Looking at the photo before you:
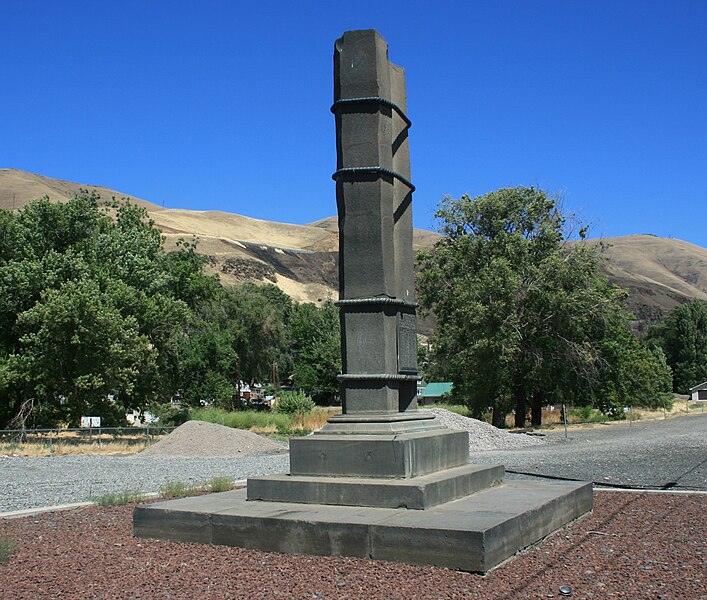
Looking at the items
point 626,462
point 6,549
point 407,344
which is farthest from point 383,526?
point 626,462

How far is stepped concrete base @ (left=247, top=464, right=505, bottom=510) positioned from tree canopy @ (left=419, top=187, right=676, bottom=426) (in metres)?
24.8

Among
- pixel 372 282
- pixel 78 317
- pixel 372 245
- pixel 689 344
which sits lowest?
pixel 372 282

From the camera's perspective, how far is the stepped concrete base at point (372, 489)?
24.6 feet

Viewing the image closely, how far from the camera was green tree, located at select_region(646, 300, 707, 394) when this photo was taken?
291 feet

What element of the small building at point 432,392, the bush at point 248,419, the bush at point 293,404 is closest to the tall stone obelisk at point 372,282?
the bush at point 248,419

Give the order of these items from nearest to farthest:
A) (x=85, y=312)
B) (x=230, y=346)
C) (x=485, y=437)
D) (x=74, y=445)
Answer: (x=485, y=437) < (x=74, y=445) < (x=85, y=312) < (x=230, y=346)

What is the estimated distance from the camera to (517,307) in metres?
34.3

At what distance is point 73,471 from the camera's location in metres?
19.2

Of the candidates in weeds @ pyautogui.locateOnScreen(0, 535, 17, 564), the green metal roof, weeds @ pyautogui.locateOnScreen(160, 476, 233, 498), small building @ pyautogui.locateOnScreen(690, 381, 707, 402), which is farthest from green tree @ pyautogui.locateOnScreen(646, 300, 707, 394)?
weeds @ pyautogui.locateOnScreen(0, 535, 17, 564)

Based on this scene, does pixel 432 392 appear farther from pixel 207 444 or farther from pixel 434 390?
pixel 207 444

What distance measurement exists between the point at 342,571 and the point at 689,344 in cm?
9146

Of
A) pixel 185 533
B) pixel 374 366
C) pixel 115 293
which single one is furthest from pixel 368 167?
pixel 115 293

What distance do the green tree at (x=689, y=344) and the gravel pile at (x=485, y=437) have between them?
223 feet

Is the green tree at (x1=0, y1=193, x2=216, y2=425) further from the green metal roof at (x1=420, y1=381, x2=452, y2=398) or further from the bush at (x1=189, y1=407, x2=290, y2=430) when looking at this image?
the green metal roof at (x1=420, y1=381, x2=452, y2=398)
